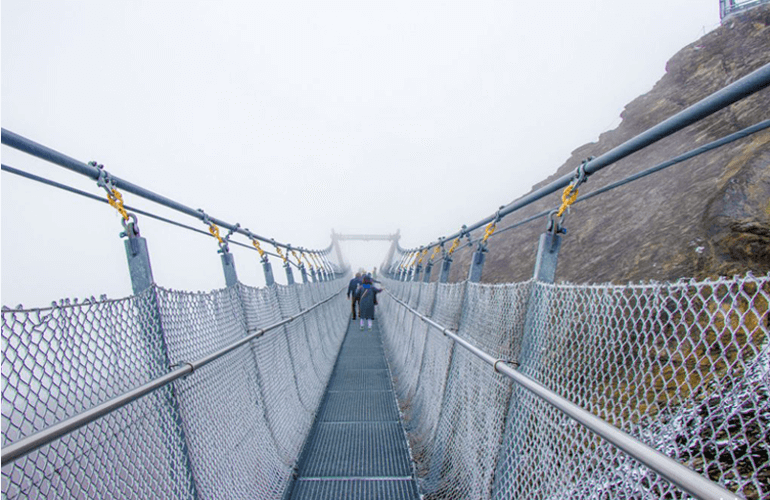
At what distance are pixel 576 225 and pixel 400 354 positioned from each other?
17.3 meters

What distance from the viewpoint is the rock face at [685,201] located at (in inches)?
448

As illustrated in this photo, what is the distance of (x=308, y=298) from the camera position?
675 cm

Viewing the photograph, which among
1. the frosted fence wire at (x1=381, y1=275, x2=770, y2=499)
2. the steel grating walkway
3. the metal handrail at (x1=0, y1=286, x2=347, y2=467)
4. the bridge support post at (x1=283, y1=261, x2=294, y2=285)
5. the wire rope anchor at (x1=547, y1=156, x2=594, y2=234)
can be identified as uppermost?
the bridge support post at (x1=283, y1=261, x2=294, y2=285)

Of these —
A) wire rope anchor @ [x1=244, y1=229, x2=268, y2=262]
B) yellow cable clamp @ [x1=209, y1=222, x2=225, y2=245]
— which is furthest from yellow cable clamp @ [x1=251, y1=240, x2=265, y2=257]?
yellow cable clamp @ [x1=209, y1=222, x2=225, y2=245]

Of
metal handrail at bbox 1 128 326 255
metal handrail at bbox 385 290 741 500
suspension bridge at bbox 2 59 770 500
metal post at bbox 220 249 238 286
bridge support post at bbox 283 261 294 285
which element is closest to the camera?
metal handrail at bbox 385 290 741 500

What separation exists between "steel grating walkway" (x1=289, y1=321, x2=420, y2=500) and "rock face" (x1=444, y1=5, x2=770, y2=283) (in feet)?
17.0

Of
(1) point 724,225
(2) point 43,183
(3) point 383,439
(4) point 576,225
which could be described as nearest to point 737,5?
(4) point 576,225

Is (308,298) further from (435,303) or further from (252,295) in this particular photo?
(252,295)

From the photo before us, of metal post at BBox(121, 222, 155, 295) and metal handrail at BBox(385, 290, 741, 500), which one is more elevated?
metal post at BBox(121, 222, 155, 295)

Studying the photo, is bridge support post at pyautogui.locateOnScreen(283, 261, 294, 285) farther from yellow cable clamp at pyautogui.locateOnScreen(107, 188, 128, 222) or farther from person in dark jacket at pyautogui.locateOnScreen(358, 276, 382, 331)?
yellow cable clamp at pyautogui.locateOnScreen(107, 188, 128, 222)

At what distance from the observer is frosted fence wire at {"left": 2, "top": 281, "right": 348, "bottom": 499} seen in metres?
1.27

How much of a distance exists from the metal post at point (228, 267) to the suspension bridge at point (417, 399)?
0.05 feet

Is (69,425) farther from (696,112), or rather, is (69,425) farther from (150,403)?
(696,112)

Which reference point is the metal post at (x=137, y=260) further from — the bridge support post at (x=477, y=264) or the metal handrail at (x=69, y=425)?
the bridge support post at (x=477, y=264)
